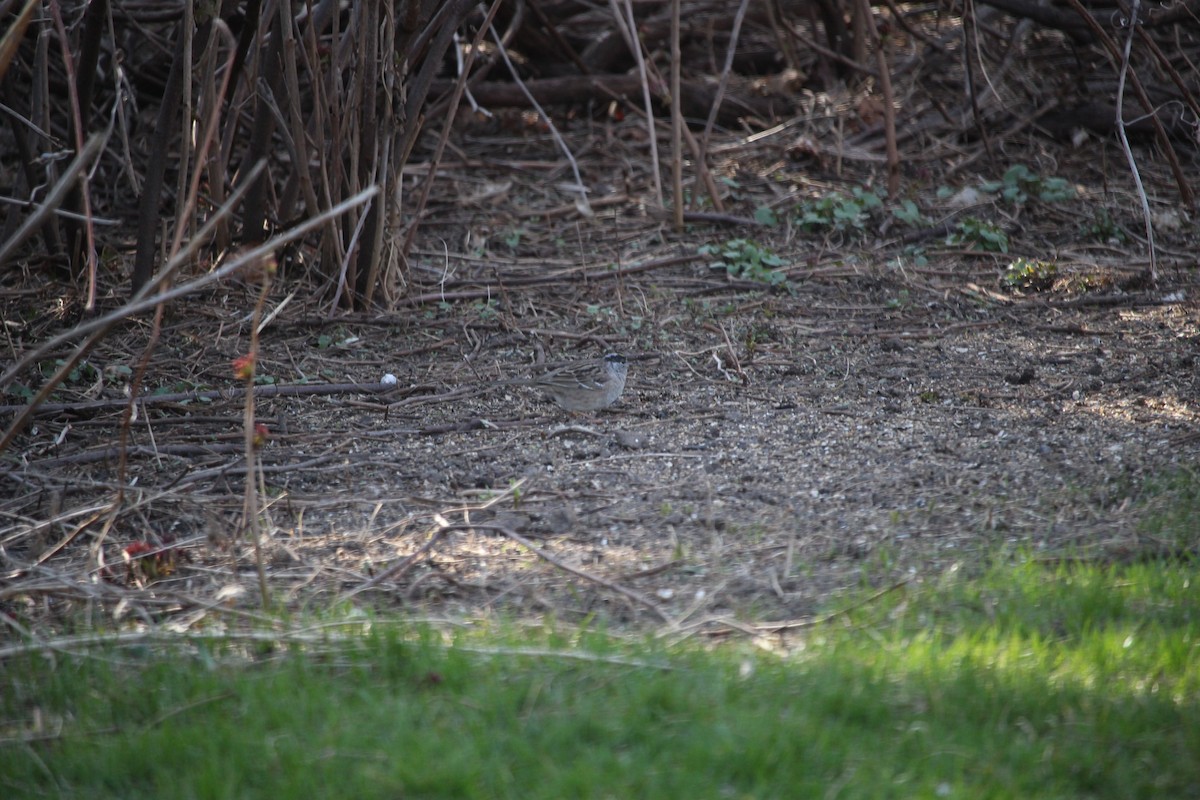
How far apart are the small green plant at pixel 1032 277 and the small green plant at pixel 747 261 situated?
1.48 m

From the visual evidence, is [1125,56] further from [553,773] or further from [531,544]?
[553,773]

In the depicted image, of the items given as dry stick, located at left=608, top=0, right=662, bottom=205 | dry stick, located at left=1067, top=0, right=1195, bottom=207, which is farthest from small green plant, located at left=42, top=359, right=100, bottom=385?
dry stick, located at left=1067, top=0, right=1195, bottom=207

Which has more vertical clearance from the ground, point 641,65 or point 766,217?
point 641,65

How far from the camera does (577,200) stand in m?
8.64

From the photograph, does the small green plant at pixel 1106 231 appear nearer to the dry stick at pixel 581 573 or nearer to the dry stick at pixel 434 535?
the dry stick at pixel 434 535

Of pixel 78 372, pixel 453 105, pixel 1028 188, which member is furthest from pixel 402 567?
pixel 1028 188

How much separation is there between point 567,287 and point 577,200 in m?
1.62

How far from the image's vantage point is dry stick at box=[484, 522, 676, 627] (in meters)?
3.54

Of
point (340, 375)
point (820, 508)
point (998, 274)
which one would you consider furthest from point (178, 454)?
point (998, 274)

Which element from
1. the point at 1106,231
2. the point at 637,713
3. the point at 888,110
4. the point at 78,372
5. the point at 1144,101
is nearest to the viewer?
the point at 637,713

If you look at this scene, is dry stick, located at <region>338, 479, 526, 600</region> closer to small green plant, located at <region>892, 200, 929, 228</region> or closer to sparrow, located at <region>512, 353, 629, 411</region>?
sparrow, located at <region>512, 353, 629, 411</region>

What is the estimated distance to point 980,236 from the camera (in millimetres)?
7762

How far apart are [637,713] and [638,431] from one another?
2404 millimetres

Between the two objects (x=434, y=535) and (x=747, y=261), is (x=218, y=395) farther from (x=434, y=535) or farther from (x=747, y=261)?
(x=747, y=261)
